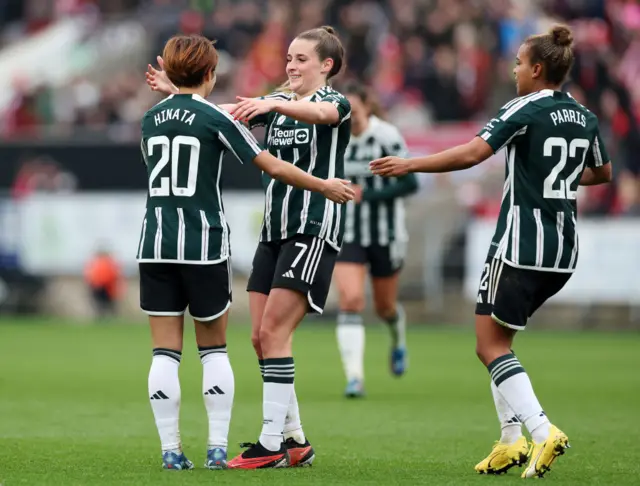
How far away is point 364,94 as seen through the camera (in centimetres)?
1116

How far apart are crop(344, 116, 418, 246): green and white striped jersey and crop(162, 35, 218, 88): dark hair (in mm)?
4779

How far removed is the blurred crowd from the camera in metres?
20.5

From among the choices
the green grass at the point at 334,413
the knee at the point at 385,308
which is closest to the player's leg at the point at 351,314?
the green grass at the point at 334,413

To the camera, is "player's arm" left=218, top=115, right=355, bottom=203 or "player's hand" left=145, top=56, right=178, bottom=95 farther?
"player's hand" left=145, top=56, right=178, bottom=95

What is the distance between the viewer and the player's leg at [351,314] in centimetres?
1091

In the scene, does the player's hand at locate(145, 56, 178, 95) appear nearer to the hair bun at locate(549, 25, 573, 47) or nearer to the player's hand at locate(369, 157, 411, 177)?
the player's hand at locate(369, 157, 411, 177)

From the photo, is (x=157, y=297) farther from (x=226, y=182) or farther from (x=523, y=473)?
(x=226, y=182)

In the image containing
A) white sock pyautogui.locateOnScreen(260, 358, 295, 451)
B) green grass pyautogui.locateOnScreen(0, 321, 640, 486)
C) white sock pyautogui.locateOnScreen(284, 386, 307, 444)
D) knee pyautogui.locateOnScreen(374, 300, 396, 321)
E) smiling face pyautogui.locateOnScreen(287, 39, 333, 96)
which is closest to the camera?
green grass pyautogui.locateOnScreen(0, 321, 640, 486)

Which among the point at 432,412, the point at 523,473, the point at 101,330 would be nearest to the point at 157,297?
the point at 523,473

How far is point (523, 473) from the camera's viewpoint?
6.43 m

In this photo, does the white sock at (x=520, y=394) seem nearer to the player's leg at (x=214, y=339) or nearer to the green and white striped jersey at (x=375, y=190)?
the player's leg at (x=214, y=339)

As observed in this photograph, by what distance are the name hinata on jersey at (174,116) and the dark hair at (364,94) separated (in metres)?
4.74

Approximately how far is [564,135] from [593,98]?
47.6 ft

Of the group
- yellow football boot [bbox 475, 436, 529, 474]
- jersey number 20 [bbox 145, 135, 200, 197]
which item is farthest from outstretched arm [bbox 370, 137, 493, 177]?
yellow football boot [bbox 475, 436, 529, 474]
